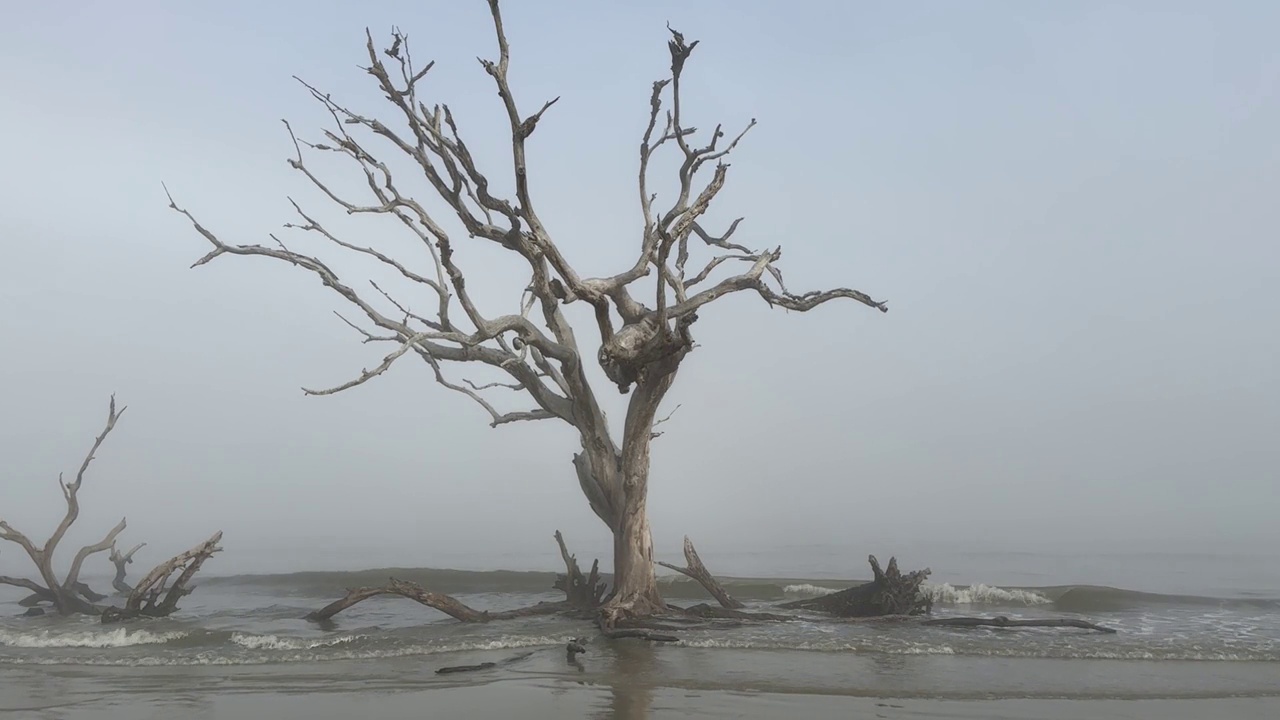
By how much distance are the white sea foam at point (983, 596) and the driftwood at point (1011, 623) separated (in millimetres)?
4052

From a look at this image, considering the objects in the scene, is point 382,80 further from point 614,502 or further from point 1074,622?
Answer: point 1074,622

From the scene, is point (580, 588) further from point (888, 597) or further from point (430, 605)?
point (888, 597)

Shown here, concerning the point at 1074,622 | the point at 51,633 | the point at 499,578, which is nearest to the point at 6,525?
the point at 51,633

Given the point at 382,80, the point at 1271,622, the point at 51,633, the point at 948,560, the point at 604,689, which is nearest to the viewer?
the point at 604,689

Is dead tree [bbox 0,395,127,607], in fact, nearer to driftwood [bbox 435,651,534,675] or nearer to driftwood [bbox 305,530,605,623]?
driftwood [bbox 305,530,605,623]

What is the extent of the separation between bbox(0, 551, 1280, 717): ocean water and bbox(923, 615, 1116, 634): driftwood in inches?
5.0

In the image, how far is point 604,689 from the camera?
6883mm

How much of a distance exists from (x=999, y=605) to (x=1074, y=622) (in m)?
4.85

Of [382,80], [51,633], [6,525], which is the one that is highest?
[382,80]

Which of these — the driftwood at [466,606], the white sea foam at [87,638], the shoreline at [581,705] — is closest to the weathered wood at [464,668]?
the shoreline at [581,705]

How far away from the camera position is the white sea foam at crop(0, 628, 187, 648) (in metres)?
10.6

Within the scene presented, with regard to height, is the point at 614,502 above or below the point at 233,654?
above

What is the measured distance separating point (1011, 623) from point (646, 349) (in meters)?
5.66

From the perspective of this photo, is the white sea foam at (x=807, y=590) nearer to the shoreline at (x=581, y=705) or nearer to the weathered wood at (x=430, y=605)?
the weathered wood at (x=430, y=605)
